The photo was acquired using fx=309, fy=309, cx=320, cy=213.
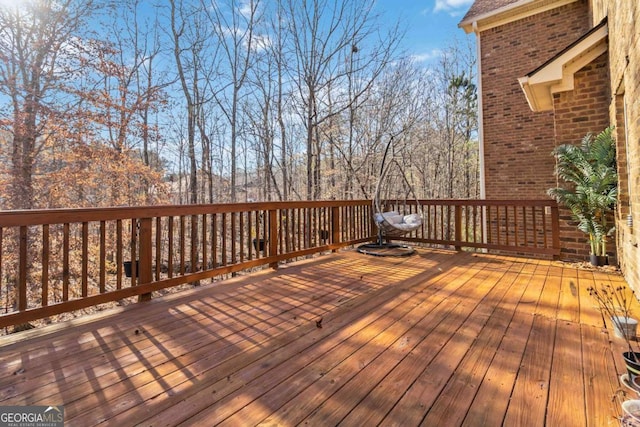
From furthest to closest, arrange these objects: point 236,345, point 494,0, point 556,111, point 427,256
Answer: point 494,0 → point 427,256 → point 556,111 → point 236,345

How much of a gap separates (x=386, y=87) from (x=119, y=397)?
35.2 ft

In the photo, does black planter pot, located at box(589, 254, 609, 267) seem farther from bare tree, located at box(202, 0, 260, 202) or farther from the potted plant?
bare tree, located at box(202, 0, 260, 202)

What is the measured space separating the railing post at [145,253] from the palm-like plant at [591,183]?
5.06 m

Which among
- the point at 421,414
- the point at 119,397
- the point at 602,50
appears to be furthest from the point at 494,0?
the point at 119,397

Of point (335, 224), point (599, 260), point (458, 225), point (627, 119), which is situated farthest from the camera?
point (458, 225)

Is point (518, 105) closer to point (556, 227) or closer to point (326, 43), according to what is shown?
point (556, 227)

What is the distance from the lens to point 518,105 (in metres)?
6.36

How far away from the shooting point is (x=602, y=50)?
4125 mm

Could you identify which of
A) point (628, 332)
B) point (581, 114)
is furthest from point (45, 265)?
point (581, 114)

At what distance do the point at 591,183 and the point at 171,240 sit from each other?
197 inches

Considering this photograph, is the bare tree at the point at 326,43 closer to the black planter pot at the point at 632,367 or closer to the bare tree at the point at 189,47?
the bare tree at the point at 189,47

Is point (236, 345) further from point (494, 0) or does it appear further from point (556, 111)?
point (494, 0)

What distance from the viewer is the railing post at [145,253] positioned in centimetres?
283

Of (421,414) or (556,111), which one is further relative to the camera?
(556,111)
